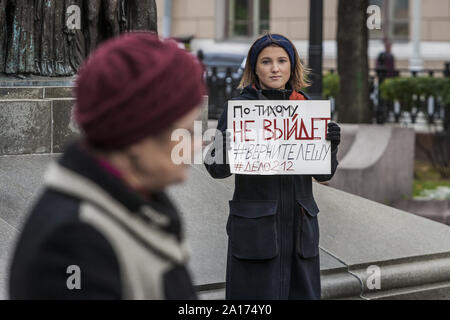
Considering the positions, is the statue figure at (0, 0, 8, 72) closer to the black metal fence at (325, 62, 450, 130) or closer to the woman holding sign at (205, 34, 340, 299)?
the woman holding sign at (205, 34, 340, 299)

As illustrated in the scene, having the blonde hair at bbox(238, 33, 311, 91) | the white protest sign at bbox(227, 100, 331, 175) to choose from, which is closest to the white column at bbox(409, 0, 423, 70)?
the white protest sign at bbox(227, 100, 331, 175)

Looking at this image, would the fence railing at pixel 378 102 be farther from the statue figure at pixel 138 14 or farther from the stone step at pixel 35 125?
the stone step at pixel 35 125

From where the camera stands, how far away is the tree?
1209cm

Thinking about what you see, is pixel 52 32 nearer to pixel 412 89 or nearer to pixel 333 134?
pixel 333 134

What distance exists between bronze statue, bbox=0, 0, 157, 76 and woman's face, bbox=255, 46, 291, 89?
2.93m

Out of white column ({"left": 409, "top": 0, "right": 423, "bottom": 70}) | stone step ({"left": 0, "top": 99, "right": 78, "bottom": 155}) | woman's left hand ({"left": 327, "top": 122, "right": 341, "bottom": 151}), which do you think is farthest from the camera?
white column ({"left": 409, "top": 0, "right": 423, "bottom": 70})

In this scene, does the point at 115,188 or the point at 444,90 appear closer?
the point at 115,188

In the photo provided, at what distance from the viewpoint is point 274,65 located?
4043 mm

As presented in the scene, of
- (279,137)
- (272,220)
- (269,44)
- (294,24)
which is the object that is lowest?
(272,220)

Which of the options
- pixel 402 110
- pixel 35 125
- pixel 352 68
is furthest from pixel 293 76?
pixel 402 110

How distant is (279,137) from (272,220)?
0.50 meters
